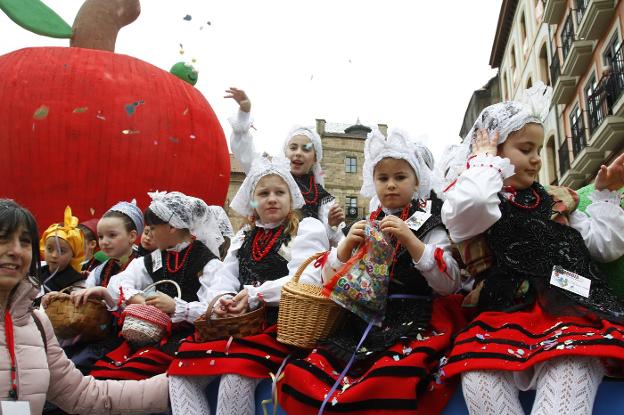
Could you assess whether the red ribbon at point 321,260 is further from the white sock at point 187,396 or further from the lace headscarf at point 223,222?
the lace headscarf at point 223,222

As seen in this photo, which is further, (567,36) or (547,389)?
(567,36)

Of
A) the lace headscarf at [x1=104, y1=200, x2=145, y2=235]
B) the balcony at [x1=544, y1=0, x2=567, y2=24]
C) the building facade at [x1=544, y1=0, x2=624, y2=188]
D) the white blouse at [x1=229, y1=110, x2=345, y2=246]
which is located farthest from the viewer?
the balcony at [x1=544, y1=0, x2=567, y2=24]

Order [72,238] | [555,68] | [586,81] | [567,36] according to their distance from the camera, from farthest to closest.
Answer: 1. [555,68]
2. [567,36]
3. [586,81]
4. [72,238]

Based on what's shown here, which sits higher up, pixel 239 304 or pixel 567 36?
pixel 567 36

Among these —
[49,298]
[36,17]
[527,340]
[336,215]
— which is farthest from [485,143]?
[36,17]

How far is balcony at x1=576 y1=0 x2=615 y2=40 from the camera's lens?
1237cm

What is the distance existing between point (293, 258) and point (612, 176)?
1.71 metres

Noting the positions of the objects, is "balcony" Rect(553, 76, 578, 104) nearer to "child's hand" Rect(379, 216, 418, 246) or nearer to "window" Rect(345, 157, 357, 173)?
"window" Rect(345, 157, 357, 173)

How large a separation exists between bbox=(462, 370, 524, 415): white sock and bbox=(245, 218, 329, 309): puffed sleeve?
42.1 inches

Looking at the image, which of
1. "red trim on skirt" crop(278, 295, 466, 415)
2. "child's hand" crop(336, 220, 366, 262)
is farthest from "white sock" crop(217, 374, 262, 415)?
"child's hand" crop(336, 220, 366, 262)

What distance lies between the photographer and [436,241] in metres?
2.58

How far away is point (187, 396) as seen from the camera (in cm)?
264

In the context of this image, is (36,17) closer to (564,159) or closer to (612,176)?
(612,176)

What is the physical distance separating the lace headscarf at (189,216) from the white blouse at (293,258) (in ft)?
0.98
